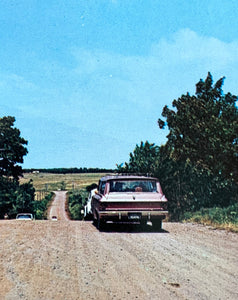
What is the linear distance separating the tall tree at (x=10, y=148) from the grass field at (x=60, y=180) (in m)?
89.2

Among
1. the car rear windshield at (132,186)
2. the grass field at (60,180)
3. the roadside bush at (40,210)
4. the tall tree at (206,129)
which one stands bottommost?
the car rear windshield at (132,186)

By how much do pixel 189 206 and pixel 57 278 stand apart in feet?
101

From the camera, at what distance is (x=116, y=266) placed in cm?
766

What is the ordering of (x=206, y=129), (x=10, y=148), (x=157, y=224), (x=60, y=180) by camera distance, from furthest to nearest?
(x=60, y=180) < (x=10, y=148) < (x=206, y=129) < (x=157, y=224)

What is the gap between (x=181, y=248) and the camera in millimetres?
9875

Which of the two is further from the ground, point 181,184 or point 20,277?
point 181,184

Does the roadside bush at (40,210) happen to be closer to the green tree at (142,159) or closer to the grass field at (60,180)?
the green tree at (142,159)

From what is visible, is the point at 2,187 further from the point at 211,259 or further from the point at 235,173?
the point at 211,259

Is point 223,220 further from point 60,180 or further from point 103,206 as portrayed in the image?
point 60,180

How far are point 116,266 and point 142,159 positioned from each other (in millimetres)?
31011

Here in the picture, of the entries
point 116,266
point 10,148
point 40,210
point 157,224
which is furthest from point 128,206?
point 40,210

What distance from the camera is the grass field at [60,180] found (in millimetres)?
154000

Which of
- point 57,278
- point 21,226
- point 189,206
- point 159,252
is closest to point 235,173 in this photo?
point 189,206

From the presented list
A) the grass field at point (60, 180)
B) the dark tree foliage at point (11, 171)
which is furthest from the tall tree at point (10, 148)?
the grass field at point (60, 180)
